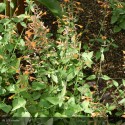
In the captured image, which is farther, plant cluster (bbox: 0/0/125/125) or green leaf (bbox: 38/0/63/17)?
green leaf (bbox: 38/0/63/17)

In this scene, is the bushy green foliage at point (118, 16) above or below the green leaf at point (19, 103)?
above

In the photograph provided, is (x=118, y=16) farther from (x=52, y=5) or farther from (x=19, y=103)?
(x=19, y=103)

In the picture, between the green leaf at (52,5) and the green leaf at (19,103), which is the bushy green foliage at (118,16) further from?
the green leaf at (19,103)

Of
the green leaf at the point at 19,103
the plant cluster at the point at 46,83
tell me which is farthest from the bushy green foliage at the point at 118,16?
the green leaf at the point at 19,103

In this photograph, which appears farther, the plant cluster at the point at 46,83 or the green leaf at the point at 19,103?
the plant cluster at the point at 46,83

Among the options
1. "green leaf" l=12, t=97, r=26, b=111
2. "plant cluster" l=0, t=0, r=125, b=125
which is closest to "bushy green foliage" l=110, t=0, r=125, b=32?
"plant cluster" l=0, t=0, r=125, b=125

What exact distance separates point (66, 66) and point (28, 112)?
0.40m

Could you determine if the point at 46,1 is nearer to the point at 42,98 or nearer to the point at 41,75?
the point at 41,75

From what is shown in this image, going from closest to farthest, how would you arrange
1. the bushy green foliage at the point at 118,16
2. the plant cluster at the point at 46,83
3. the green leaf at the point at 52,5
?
the plant cluster at the point at 46,83 < the green leaf at the point at 52,5 < the bushy green foliage at the point at 118,16

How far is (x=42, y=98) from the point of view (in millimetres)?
1805

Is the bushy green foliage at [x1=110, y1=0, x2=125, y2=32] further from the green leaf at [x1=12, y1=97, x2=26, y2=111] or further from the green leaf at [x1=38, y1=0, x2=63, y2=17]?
the green leaf at [x1=12, y1=97, x2=26, y2=111]

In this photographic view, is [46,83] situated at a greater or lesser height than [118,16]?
lesser

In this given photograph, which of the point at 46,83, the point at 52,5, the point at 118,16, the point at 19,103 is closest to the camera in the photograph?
the point at 19,103

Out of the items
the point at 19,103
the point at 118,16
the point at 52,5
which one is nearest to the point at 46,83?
the point at 19,103
